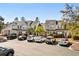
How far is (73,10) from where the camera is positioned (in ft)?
105

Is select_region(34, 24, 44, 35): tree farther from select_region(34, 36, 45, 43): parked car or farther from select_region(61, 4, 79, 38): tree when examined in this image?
select_region(61, 4, 79, 38): tree

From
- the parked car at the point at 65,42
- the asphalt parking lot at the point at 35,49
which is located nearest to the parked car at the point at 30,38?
the asphalt parking lot at the point at 35,49

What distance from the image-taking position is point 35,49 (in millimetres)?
32000

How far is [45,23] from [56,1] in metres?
0.35

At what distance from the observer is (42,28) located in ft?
105

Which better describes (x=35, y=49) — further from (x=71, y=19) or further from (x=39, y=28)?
(x=71, y=19)

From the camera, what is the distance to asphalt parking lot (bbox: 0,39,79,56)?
105 ft

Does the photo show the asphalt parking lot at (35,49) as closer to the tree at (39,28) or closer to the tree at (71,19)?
the tree at (39,28)

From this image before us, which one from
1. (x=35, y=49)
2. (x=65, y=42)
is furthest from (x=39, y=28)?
(x=65, y=42)

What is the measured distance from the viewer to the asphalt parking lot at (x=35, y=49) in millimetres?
31969

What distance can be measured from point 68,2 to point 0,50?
3.87 feet

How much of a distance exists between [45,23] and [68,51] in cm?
51

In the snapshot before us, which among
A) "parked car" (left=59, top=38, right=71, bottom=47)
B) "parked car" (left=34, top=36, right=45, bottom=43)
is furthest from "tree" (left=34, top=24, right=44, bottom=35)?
"parked car" (left=59, top=38, right=71, bottom=47)

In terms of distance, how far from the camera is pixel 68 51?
105 ft
